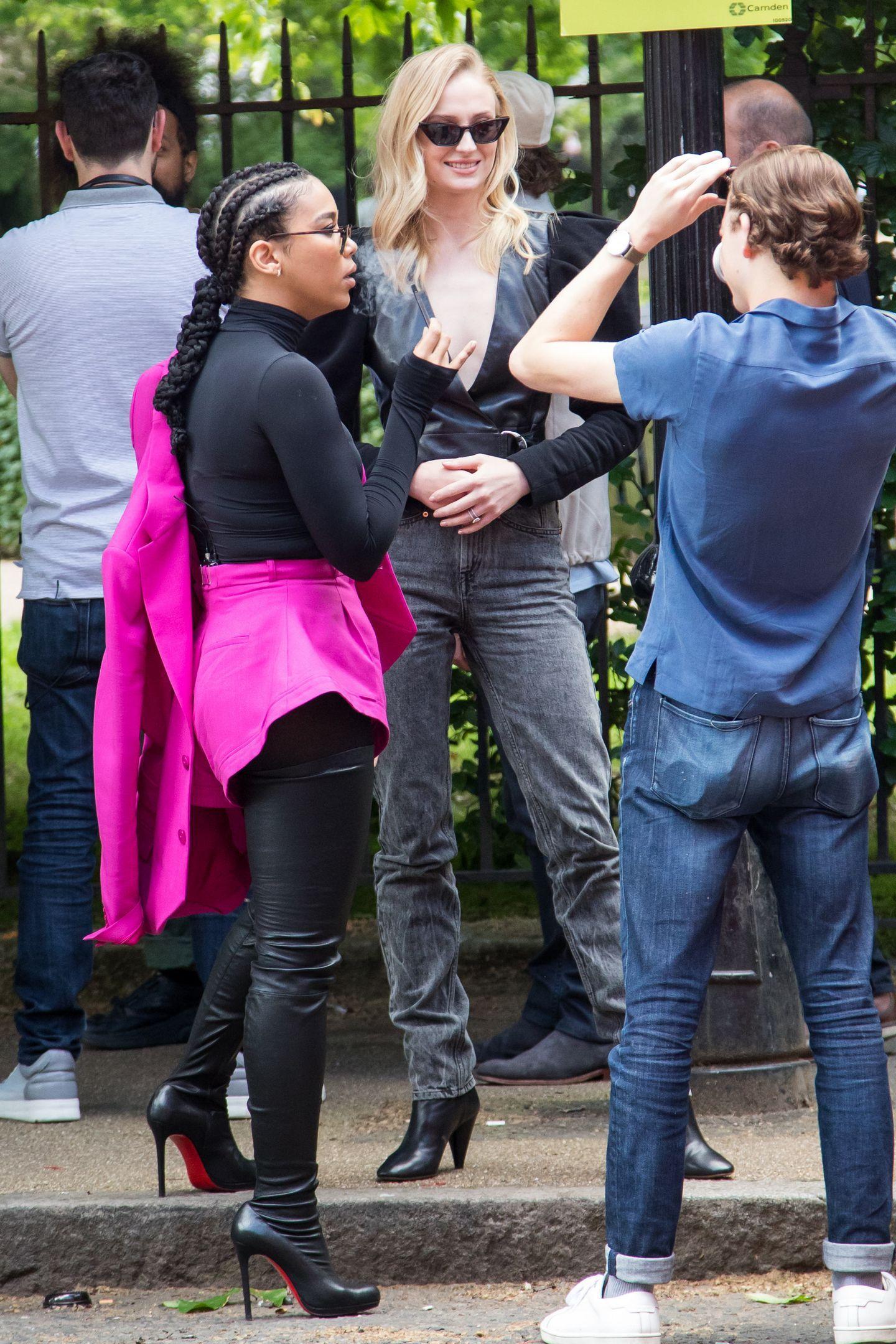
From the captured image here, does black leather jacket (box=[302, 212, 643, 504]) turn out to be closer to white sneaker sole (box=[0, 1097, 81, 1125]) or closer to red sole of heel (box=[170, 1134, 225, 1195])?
red sole of heel (box=[170, 1134, 225, 1195])

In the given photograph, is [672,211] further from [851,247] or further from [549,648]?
[549,648]

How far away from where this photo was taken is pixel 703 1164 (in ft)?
11.0

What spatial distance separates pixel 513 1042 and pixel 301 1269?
1449 mm

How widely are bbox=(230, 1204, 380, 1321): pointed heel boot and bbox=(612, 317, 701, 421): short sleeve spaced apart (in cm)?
149

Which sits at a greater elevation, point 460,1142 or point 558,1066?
point 460,1142

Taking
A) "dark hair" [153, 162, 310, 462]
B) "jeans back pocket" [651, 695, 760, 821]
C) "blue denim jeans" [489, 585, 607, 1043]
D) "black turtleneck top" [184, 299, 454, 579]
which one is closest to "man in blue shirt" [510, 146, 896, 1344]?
"jeans back pocket" [651, 695, 760, 821]

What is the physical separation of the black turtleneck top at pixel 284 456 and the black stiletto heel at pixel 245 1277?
117cm

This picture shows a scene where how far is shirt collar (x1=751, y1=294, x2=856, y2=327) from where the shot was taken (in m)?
2.57

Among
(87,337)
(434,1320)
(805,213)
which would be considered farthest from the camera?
(87,337)

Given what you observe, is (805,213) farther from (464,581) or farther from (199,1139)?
(199,1139)

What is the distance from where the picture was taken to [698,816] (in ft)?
8.76

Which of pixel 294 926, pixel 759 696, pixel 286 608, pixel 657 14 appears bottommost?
pixel 294 926

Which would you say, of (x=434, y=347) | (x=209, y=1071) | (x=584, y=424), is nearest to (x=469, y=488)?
(x=584, y=424)

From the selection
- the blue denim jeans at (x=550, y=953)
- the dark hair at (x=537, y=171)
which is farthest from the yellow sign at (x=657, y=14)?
the blue denim jeans at (x=550, y=953)
